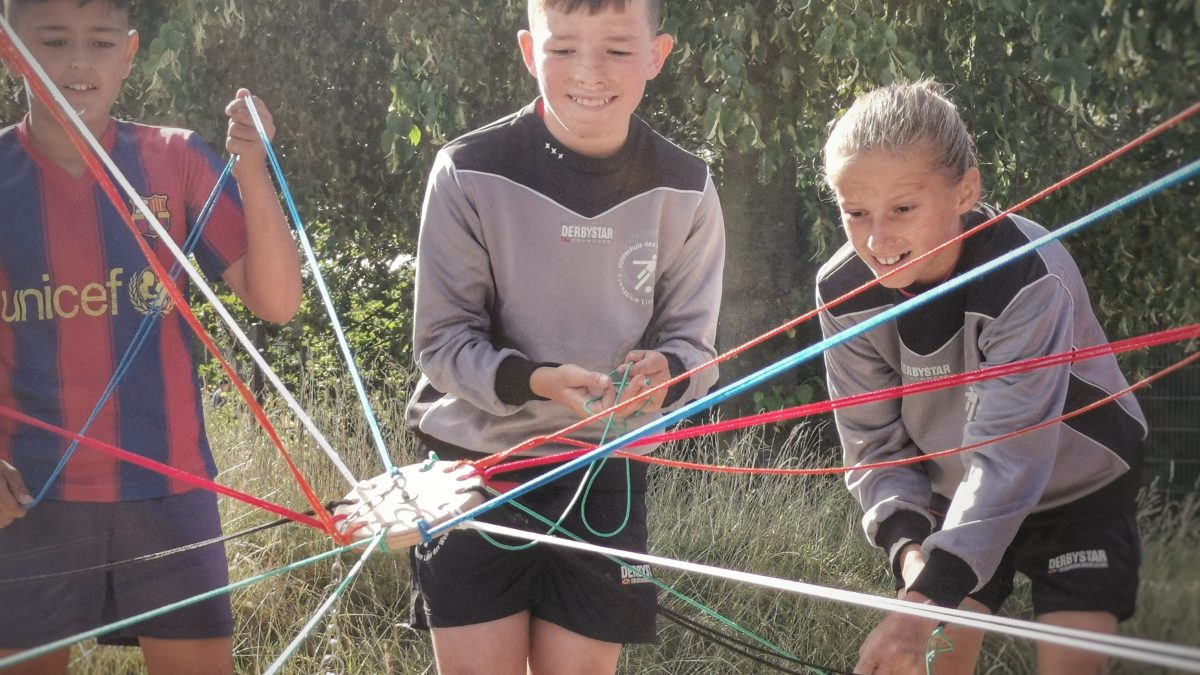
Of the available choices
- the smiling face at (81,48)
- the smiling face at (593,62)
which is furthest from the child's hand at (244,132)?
the smiling face at (593,62)

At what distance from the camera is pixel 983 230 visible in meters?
1.28

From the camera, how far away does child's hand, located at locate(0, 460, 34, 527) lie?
4.60 feet

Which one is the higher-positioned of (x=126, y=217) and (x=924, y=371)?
(x=126, y=217)

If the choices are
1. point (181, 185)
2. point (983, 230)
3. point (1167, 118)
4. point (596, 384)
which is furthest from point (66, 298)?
point (1167, 118)

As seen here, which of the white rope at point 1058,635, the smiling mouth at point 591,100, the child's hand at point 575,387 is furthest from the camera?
the smiling mouth at point 591,100

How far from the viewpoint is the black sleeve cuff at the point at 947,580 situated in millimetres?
1256

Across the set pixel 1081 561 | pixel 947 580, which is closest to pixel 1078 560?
pixel 1081 561

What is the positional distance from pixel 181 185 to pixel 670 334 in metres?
0.66

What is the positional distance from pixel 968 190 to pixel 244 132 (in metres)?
0.84

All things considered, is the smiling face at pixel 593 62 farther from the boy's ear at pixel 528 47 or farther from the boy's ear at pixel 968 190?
the boy's ear at pixel 968 190

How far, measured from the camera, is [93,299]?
1.45 meters

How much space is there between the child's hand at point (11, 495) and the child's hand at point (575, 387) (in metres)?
0.59

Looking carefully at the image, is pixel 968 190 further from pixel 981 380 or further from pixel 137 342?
pixel 137 342

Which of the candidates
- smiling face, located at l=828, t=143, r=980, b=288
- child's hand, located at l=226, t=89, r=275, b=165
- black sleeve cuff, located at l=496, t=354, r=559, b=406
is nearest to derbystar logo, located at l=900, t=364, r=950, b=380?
smiling face, located at l=828, t=143, r=980, b=288
